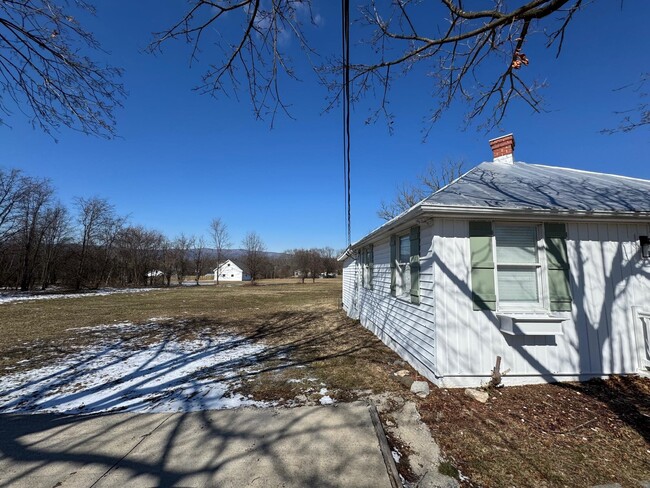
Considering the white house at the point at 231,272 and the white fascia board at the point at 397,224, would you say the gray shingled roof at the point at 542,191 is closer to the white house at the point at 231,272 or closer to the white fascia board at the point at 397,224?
the white fascia board at the point at 397,224

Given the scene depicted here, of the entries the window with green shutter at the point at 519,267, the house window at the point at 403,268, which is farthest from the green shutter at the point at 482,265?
the house window at the point at 403,268

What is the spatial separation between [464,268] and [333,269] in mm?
66635

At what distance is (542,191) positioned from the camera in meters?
5.45

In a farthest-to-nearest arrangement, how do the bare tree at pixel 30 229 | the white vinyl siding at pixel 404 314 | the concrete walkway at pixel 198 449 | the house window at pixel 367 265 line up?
the bare tree at pixel 30 229 → the house window at pixel 367 265 → the white vinyl siding at pixel 404 314 → the concrete walkway at pixel 198 449

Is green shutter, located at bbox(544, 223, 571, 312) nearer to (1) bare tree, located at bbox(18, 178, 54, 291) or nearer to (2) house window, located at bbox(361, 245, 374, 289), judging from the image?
(2) house window, located at bbox(361, 245, 374, 289)

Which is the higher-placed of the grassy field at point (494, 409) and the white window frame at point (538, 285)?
the white window frame at point (538, 285)

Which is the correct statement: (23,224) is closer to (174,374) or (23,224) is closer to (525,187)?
(174,374)

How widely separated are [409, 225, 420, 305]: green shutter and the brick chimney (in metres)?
4.15

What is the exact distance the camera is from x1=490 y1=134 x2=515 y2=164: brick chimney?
25.2ft

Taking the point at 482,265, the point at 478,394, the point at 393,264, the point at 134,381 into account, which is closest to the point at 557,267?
the point at 482,265

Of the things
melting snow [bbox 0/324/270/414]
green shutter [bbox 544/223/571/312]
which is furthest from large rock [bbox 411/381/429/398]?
green shutter [bbox 544/223/571/312]

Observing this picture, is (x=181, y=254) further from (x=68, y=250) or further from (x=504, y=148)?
(x=504, y=148)

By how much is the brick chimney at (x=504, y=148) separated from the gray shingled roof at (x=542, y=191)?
0.45 m

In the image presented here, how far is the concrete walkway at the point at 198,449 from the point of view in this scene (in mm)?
2539
